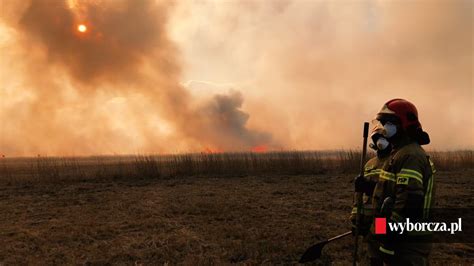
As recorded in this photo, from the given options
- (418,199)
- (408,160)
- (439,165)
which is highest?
(408,160)

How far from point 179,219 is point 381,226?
646cm

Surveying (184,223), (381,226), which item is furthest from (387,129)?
(184,223)

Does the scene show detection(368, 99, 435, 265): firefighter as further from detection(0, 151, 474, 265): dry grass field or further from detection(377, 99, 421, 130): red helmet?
detection(0, 151, 474, 265): dry grass field

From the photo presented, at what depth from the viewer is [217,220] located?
854 cm

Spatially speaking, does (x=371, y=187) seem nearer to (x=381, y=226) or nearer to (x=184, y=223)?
(x=381, y=226)

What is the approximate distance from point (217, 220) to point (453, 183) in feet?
37.6

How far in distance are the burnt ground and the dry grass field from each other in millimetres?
21

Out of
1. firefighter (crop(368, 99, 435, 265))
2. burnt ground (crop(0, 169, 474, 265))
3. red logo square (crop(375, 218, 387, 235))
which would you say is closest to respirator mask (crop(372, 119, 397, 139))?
firefighter (crop(368, 99, 435, 265))

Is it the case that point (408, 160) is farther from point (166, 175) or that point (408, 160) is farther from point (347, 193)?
point (166, 175)

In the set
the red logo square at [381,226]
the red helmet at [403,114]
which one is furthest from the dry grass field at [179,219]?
the red helmet at [403,114]

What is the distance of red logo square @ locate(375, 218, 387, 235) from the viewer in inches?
120

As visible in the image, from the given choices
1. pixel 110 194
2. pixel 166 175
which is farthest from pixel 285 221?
pixel 166 175

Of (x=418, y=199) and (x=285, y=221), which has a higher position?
(x=418, y=199)

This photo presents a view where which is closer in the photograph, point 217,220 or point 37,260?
point 37,260
